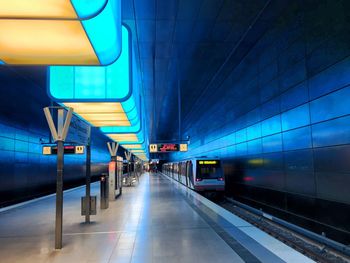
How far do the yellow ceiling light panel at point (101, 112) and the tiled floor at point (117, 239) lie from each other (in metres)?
3.63

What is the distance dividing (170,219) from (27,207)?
20.7 ft

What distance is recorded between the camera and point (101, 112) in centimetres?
1152

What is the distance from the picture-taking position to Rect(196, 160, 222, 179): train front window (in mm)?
19766

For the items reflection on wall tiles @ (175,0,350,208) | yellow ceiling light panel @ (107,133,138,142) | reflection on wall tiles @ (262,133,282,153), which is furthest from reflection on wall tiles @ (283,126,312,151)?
yellow ceiling light panel @ (107,133,138,142)

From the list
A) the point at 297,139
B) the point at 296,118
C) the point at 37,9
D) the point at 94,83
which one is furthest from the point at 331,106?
the point at 37,9

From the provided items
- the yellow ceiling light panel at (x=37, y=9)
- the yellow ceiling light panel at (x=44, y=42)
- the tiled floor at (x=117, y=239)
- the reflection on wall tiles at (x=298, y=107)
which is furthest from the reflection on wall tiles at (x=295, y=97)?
the yellow ceiling light panel at (x=37, y=9)

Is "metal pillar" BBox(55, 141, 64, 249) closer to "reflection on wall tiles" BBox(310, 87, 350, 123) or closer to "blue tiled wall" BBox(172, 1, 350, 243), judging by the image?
"blue tiled wall" BBox(172, 1, 350, 243)

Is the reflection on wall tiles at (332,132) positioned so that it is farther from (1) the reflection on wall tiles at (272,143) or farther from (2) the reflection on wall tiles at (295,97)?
(1) the reflection on wall tiles at (272,143)

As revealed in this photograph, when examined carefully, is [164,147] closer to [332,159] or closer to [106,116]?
[106,116]

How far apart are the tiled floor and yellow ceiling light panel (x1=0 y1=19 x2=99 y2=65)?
3601 millimetres

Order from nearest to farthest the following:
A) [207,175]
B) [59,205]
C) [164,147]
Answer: [59,205] → [207,175] → [164,147]

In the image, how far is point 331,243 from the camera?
8.19 metres

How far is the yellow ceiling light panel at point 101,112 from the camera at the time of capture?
1017 centimetres

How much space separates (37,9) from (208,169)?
1689 centimetres
